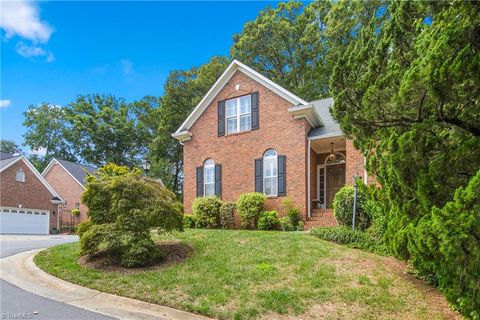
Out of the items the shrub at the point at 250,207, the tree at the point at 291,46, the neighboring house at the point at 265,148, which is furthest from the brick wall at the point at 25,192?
the tree at the point at 291,46

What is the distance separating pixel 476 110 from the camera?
4461mm

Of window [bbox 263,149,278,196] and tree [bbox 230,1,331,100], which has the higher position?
tree [bbox 230,1,331,100]

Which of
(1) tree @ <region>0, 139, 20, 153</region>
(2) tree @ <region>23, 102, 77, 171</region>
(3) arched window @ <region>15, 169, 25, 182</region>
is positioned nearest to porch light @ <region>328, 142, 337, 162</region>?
(3) arched window @ <region>15, 169, 25, 182</region>

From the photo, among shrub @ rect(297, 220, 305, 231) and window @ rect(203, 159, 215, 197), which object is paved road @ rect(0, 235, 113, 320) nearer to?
shrub @ rect(297, 220, 305, 231)

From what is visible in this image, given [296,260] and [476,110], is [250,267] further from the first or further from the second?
[476,110]

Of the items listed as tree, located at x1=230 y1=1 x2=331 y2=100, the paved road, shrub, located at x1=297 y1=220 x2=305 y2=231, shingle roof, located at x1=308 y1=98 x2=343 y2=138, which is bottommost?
the paved road

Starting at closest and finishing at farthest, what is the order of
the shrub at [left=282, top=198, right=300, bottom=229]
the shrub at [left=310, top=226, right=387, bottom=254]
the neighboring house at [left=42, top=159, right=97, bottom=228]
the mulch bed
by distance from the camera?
1. the mulch bed
2. the shrub at [left=310, top=226, right=387, bottom=254]
3. the shrub at [left=282, top=198, right=300, bottom=229]
4. the neighboring house at [left=42, top=159, right=97, bottom=228]

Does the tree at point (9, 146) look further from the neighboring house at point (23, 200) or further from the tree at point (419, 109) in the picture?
the tree at point (419, 109)

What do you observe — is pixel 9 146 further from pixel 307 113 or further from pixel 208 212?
pixel 307 113

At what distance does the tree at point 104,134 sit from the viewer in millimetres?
40812

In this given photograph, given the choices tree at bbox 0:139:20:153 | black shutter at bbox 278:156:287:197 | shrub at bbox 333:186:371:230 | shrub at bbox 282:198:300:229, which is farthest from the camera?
tree at bbox 0:139:20:153

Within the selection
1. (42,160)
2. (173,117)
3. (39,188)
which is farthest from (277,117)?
(42,160)

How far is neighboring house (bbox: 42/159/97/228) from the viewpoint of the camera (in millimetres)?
30984

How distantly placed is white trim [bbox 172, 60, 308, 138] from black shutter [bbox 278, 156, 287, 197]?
2441 mm
